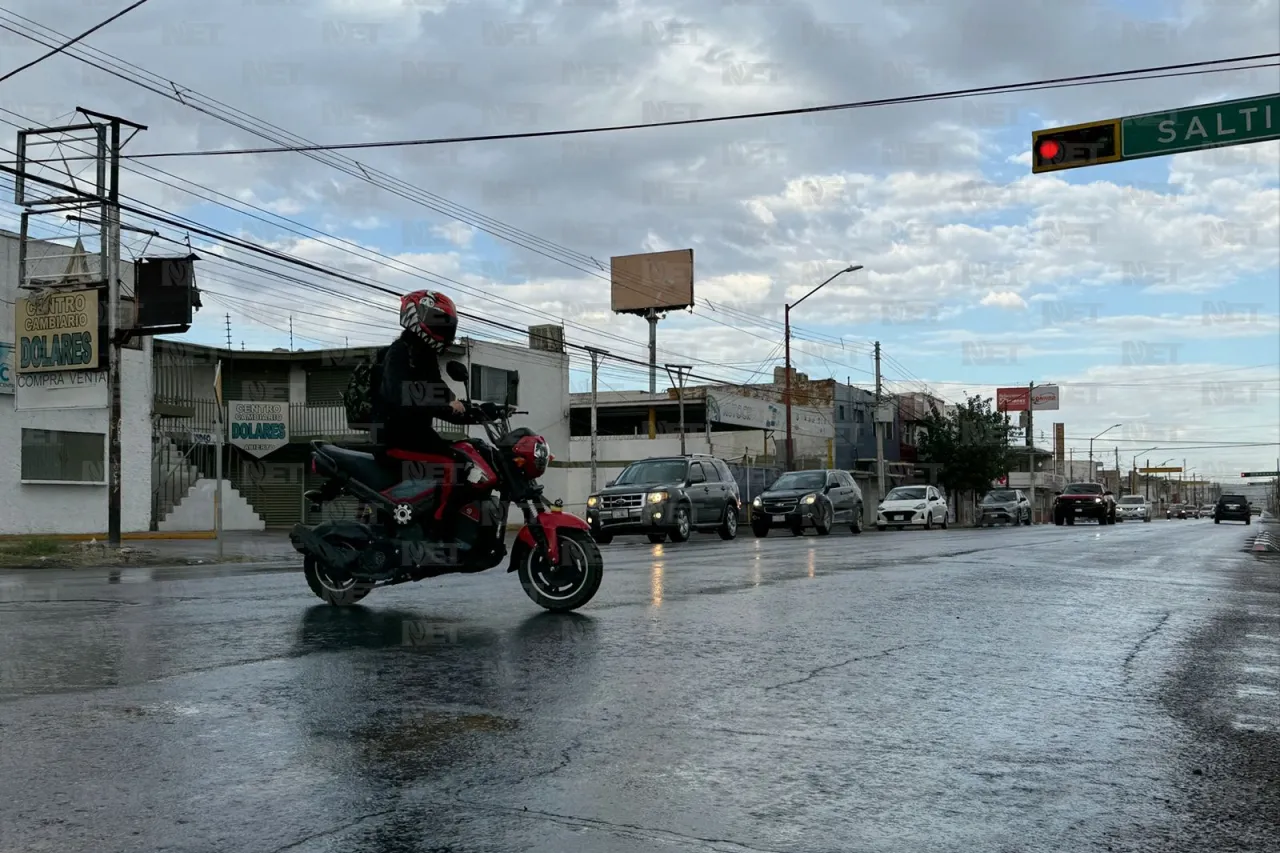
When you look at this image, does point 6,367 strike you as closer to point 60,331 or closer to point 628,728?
point 60,331

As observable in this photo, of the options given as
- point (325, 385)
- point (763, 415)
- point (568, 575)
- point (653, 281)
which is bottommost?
point (568, 575)

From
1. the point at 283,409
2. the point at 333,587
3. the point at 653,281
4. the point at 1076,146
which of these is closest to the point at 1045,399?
the point at 653,281

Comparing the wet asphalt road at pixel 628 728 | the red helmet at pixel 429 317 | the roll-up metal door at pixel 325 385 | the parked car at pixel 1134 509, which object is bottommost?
the parked car at pixel 1134 509

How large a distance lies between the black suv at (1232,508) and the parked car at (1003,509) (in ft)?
56.6

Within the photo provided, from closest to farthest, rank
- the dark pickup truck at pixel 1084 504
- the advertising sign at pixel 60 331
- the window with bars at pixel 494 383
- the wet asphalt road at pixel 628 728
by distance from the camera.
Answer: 1. the wet asphalt road at pixel 628 728
2. the advertising sign at pixel 60 331
3. the window with bars at pixel 494 383
4. the dark pickup truck at pixel 1084 504

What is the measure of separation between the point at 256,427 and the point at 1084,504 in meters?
31.8

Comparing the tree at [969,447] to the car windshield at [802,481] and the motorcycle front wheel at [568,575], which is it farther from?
the motorcycle front wheel at [568,575]

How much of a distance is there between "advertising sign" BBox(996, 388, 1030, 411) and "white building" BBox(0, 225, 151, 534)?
9290cm

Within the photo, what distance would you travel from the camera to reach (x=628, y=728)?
4.72 metres

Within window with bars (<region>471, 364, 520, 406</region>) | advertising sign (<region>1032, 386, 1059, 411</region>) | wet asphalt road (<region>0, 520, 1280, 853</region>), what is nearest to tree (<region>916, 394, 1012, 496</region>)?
window with bars (<region>471, 364, 520, 406</region>)

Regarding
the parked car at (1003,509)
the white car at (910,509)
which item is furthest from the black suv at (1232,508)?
the white car at (910,509)

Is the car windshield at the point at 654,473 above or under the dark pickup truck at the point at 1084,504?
above

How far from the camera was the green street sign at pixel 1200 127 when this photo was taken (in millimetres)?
15055

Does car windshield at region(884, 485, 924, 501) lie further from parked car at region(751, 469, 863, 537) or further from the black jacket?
the black jacket
